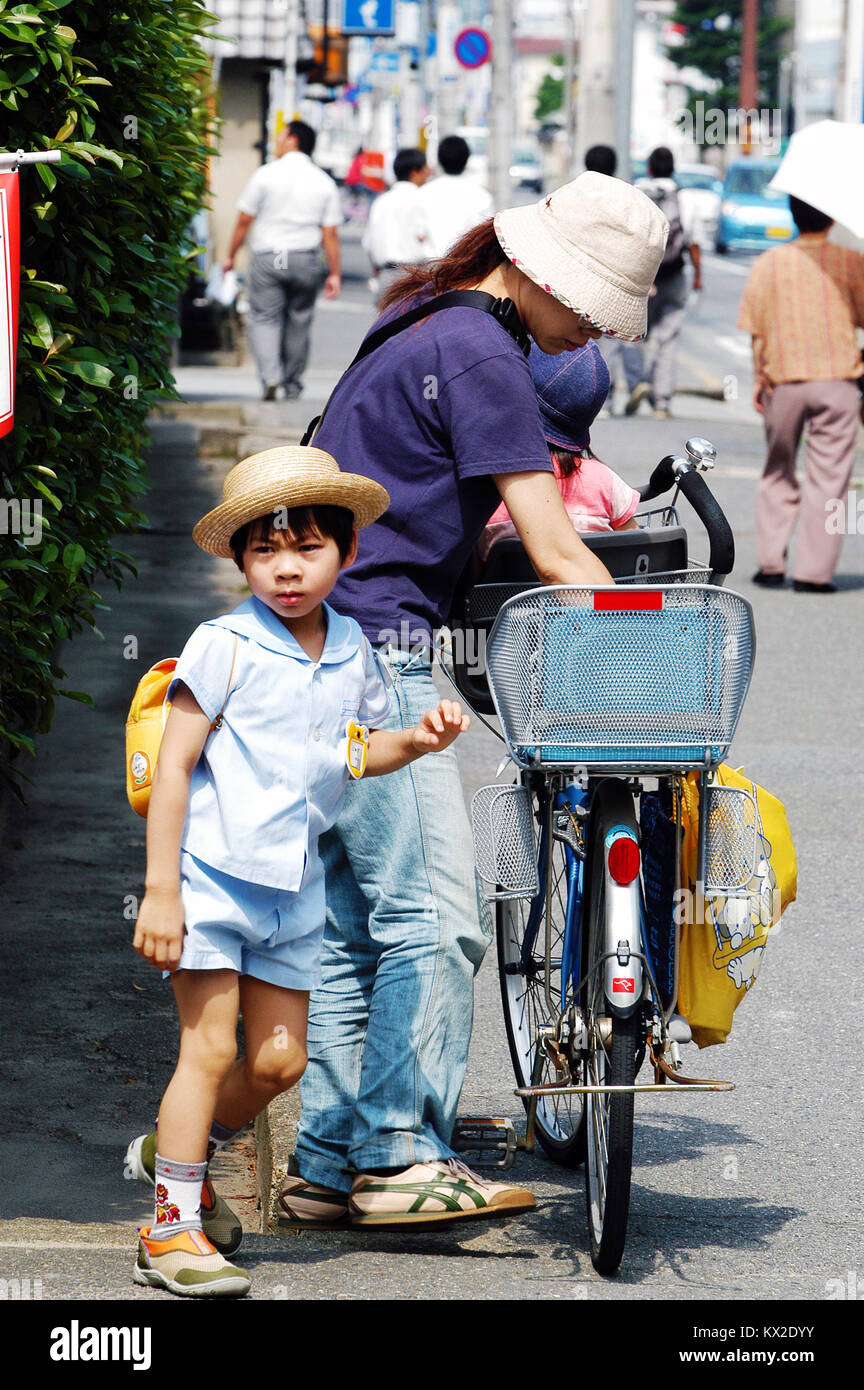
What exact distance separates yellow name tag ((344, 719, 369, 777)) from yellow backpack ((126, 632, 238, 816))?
22 cm

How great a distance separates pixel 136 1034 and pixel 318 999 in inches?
46.7

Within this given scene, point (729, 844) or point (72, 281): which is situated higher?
point (72, 281)

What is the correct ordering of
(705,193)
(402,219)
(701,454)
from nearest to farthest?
1. (701,454)
2. (402,219)
3. (705,193)

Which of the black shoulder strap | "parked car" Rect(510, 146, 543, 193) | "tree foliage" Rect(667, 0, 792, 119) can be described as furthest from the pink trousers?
"tree foliage" Rect(667, 0, 792, 119)

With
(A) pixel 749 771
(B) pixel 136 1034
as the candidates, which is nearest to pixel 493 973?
(B) pixel 136 1034

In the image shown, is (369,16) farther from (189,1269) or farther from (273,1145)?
(189,1269)

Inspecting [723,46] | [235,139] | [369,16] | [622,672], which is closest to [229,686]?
[622,672]

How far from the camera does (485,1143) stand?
381 cm

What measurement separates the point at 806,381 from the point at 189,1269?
746 cm

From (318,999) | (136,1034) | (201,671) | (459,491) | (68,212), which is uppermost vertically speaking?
(68,212)

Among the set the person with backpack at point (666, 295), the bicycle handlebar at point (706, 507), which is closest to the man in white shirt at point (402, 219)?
the person with backpack at point (666, 295)

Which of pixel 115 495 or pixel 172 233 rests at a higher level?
pixel 172 233

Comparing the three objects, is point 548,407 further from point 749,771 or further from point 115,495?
point 749,771
